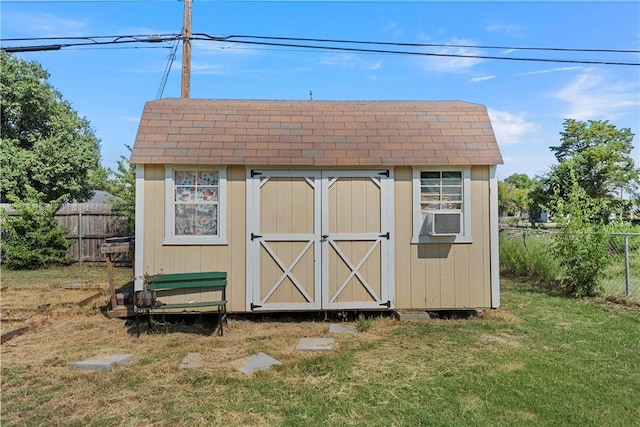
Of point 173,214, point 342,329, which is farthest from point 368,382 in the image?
point 173,214

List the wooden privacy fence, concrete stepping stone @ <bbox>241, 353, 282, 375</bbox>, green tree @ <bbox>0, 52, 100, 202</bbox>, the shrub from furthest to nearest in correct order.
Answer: green tree @ <bbox>0, 52, 100, 202</bbox>
the wooden privacy fence
the shrub
concrete stepping stone @ <bbox>241, 353, 282, 375</bbox>

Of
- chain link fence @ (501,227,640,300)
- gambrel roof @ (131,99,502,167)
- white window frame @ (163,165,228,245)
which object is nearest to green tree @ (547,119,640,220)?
chain link fence @ (501,227,640,300)

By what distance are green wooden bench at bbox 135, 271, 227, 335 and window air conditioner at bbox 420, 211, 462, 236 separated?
2967 millimetres

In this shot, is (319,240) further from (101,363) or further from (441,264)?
(101,363)

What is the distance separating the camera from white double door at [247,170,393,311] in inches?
227

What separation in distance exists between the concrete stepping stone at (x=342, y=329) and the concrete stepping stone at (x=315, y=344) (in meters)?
0.39

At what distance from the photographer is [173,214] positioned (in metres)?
5.69

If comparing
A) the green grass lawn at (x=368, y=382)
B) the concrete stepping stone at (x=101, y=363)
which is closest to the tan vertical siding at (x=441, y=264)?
the green grass lawn at (x=368, y=382)

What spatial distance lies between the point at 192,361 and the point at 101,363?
34.1 inches

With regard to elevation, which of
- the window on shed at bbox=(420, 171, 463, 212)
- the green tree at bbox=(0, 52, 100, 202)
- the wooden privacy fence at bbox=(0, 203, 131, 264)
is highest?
the green tree at bbox=(0, 52, 100, 202)

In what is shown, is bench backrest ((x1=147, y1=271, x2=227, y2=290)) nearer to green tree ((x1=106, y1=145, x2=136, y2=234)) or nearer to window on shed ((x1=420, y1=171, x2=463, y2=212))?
window on shed ((x1=420, y1=171, x2=463, y2=212))

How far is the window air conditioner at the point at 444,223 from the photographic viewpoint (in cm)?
568

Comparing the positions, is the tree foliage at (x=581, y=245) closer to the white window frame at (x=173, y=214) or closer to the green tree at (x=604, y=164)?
the white window frame at (x=173, y=214)

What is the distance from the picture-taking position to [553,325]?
5.48m
